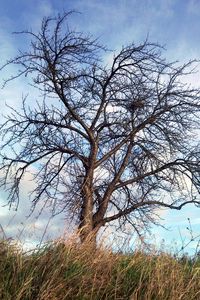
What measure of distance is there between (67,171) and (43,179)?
0.90 meters

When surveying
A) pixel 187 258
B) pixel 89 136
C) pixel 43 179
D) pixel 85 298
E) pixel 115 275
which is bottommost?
pixel 85 298

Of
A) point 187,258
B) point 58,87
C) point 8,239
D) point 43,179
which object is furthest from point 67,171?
point 8,239

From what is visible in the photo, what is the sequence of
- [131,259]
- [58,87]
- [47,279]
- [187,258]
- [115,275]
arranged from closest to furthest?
[47,279] < [115,275] < [131,259] < [187,258] < [58,87]

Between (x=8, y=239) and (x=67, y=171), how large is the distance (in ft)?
44.6

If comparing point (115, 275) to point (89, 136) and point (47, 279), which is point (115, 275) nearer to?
point (47, 279)

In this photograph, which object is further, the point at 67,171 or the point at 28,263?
the point at 67,171

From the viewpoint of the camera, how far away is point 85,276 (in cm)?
695

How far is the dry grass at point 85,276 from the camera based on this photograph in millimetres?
6457

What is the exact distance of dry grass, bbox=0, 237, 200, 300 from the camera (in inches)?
254

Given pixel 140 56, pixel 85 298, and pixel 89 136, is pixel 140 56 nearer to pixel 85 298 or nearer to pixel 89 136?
pixel 89 136

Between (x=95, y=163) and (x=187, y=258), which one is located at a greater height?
(x=95, y=163)

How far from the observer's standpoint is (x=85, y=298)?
264 inches

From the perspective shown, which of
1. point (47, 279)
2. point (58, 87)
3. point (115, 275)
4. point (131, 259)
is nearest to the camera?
point (47, 279)

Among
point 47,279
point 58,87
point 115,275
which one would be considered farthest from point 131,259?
point 58,87
